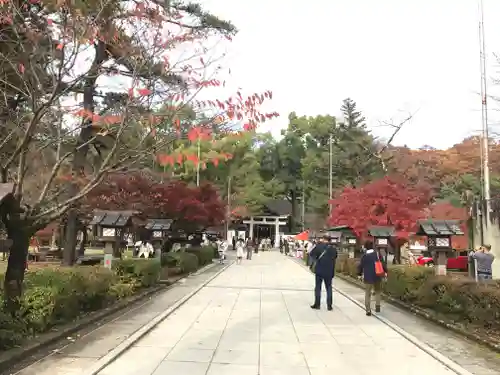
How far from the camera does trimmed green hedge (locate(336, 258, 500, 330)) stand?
8.90m

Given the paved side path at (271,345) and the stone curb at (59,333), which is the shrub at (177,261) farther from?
the paved side path at (271,345)

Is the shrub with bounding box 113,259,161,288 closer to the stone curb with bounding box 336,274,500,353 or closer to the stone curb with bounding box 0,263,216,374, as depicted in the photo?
the stone curb with bounding box 0,263,216,374

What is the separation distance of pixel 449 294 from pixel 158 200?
15025 millimetres

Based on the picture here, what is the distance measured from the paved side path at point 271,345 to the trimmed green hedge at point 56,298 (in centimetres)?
152

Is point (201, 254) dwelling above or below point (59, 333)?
above

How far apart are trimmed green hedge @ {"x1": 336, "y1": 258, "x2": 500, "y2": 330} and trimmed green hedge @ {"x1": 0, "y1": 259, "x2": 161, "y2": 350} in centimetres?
723

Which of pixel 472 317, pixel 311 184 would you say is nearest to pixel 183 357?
pixel 472 317

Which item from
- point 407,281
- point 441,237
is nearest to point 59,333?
point 407,281

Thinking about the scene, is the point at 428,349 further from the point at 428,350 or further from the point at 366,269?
the point at 366,269

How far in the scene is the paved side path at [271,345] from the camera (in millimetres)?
6543

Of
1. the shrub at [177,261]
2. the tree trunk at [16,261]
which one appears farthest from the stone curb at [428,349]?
the shrub at [177,261]

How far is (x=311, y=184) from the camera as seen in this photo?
205ft

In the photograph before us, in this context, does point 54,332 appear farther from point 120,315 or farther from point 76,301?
point 120,315

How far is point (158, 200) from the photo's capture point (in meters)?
22.9
